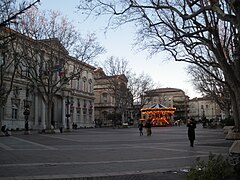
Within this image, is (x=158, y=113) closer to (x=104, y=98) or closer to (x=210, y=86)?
(x=210, y=86)

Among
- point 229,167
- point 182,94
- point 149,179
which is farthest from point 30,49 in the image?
point 182,94

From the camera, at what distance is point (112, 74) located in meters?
59.9

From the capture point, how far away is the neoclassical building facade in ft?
119

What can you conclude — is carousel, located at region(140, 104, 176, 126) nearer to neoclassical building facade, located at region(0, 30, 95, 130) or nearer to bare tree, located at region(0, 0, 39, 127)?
neoclassical building facade, located at region(0, 30, 95, 130)

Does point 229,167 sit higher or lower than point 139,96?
lower

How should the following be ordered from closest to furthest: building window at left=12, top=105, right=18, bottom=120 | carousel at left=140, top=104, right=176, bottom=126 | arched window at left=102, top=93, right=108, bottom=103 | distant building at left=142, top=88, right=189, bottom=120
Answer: building window at left=12, top=105, right=18, bottom=120
carousel at left=140, top=104, right=176, bottom=126
arched window at left=102, top=93, right=108, bottom=103
distant building at left=142, top=88, right=189, bottom=120

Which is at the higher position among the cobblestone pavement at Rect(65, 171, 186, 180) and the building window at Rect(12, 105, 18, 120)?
the building window at Rect(12, 105, 18, 120)

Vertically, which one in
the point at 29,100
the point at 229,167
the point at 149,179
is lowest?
the point at 149,179

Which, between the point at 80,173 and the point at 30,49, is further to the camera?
the point at 30,49

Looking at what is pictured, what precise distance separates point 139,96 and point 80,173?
58.6 m

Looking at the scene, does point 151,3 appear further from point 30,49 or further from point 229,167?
point 30,49

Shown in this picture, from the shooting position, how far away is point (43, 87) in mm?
39188

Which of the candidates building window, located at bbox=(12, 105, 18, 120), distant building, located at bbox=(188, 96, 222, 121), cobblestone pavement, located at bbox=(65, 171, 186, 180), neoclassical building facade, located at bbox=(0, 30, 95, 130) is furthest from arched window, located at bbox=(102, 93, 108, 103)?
cobblestone pavement, located at bbox=(65, 171, 186, 180)

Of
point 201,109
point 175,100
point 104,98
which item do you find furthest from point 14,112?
point 201,109
